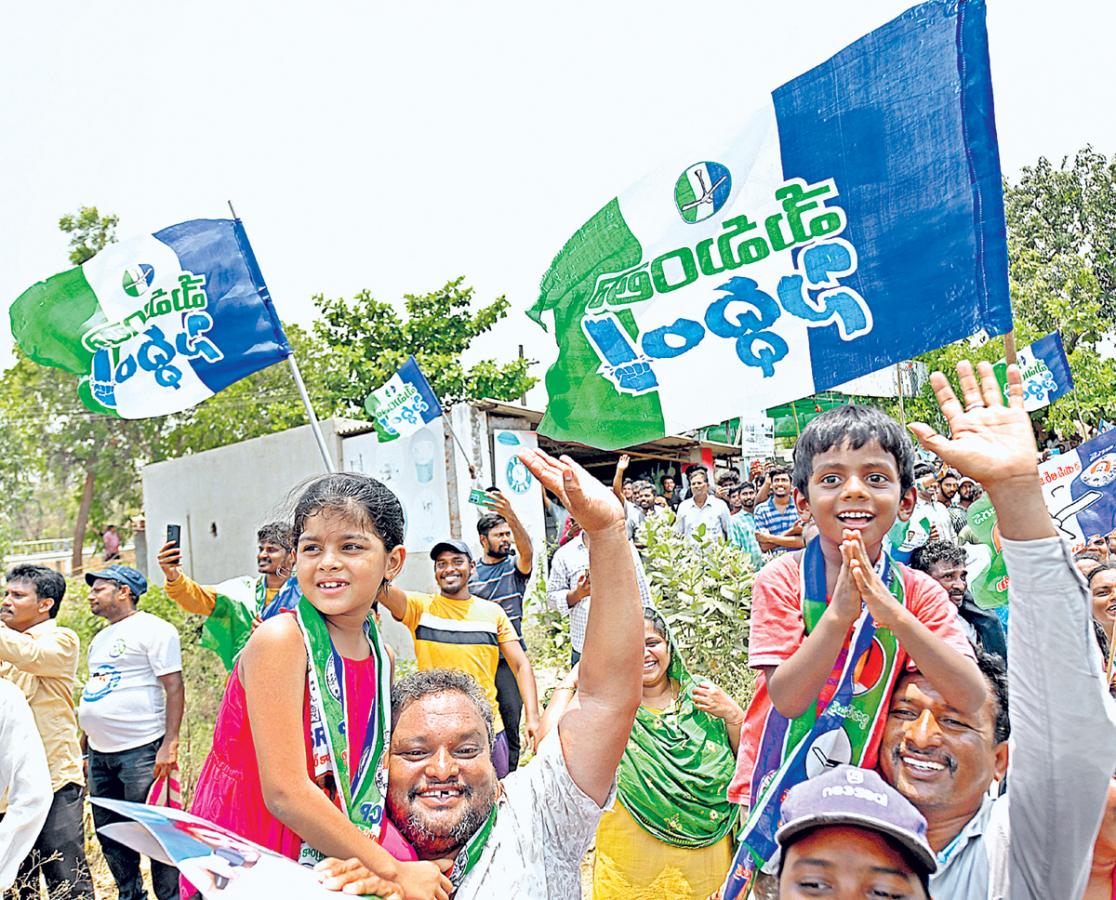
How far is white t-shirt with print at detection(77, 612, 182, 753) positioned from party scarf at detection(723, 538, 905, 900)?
3708 millimetres

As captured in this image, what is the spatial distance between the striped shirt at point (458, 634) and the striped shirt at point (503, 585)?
95 centimetres

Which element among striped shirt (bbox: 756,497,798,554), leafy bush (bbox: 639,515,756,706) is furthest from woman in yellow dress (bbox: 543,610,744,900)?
striped shirt (bbox: 756,497,798,554)

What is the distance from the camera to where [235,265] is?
6730 millimetres

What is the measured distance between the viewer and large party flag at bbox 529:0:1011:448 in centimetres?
346

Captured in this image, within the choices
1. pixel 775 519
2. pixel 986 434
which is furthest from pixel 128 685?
pixel 775 519

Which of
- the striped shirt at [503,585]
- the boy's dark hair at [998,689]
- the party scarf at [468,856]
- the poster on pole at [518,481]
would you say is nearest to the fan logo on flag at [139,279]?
the striped shirt at [503,585]

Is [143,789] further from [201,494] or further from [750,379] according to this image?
[201,494]

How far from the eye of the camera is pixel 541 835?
79.7 inches

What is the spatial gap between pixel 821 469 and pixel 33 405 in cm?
3000

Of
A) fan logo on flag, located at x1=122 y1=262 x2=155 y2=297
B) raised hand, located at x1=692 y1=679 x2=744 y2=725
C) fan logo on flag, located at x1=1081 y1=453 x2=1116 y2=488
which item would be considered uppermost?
fan logo on flag, located at x1=122 y1=262 x2=155 y2=297

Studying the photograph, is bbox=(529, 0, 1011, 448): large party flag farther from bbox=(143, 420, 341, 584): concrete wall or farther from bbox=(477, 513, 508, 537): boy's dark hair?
bbox=(143, 420, 341, 584): concrete wall

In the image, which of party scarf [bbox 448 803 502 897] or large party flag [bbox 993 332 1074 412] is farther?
large party flag [bbox 993 332 1074 412]

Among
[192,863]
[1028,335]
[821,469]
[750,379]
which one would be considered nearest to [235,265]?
[750,379]

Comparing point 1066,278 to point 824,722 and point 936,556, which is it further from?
point 824,722
